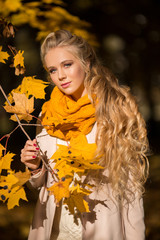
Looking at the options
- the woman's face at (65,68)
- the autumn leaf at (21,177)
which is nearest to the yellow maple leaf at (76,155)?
the autumn leaf at (21,177)

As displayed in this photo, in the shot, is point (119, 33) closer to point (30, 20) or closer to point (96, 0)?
point (96, 0)

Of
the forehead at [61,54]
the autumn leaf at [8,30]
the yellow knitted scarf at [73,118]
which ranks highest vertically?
the autumn leaf at [8,30]

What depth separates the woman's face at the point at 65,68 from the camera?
1.40 metres

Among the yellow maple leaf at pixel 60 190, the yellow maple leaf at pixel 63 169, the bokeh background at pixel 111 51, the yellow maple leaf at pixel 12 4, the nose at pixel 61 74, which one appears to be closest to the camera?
the yellow maple leaf at pixel 60 190

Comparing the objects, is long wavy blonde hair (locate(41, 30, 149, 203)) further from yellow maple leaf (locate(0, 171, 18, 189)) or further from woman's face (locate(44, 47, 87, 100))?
yellow maple leaf (locate(0, 171, 18, 189))

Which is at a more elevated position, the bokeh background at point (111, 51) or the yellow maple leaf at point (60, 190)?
the bokeh background at point (111, 51)

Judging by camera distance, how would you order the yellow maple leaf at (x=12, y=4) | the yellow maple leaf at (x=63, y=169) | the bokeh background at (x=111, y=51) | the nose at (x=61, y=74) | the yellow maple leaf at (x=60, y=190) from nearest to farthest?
the yellow maple leaf at (x=60, y=190)
the yellow maple leaf at (x=63, y=169)
the nose at (x=61, y=74)
the yellow maple leaf at (x=12, y=4)
the bokeh background at (x=111, y=51)

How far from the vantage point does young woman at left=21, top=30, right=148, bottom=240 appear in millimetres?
1404

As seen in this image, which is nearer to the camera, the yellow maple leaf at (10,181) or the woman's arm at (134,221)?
the yellow maple leaf at (10,181)

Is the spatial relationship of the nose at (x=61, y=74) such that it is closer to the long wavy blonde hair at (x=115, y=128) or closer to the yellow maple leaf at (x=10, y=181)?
the long wavy blonde hair at (x=115, y=128)

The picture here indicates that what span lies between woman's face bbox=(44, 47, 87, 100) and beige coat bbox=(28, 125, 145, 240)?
0.27 metres

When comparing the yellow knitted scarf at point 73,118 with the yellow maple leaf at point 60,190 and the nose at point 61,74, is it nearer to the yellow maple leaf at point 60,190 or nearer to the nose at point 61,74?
the nose at point 61,74

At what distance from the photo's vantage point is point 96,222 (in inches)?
55.0

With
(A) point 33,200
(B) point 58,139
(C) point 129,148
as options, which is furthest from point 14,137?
(C) point 129,148
